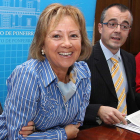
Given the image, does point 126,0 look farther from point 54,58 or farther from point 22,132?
point 22,132

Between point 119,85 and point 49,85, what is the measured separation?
968 millimetres

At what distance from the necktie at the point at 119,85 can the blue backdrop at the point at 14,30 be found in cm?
97

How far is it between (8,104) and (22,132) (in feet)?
0.55

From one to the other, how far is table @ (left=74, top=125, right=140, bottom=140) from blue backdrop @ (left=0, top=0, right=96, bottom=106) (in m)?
1.24

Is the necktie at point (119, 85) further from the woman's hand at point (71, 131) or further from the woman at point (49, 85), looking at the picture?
the woman's hand at point (71, 131)

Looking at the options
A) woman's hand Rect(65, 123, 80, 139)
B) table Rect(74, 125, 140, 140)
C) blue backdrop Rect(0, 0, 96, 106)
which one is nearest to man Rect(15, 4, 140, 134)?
table Rect(74, 125, 140, 140)

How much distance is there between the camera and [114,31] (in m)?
2.17

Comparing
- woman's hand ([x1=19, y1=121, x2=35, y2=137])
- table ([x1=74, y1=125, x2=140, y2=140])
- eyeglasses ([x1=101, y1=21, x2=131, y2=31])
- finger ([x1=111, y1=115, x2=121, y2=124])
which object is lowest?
table ([x1=74, y1=125, x2=140, y2=140])

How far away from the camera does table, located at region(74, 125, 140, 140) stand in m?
1.29

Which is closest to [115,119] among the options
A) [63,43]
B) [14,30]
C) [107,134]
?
[107,134]

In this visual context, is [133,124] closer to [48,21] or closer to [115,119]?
[115,119]

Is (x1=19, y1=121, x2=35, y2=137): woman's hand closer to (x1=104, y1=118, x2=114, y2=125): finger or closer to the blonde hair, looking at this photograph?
the blonde hair

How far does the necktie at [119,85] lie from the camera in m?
2.01

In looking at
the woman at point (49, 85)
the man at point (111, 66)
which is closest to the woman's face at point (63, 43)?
the woman at point (49, 85)
